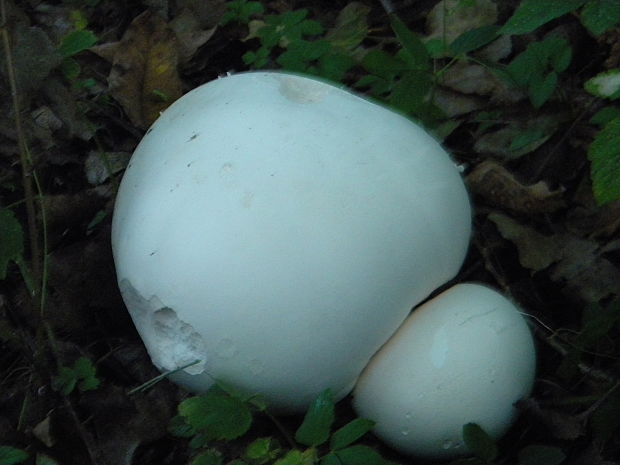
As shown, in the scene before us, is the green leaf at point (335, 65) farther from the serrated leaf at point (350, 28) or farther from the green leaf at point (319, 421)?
the green leaf at point (319, 421)

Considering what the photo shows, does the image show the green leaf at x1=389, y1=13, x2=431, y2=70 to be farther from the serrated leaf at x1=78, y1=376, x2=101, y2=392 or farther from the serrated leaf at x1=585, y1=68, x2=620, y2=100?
the serrated leaf at x1=78, y1=376, x2=101, y2=392

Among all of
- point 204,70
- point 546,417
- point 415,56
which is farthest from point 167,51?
point 546,417

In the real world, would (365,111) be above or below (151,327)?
above

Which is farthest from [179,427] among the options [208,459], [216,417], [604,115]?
[604,115]

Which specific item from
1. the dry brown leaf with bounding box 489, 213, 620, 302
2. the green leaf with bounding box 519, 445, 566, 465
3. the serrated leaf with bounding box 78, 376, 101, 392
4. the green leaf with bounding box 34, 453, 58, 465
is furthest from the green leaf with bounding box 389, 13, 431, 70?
the green leaf with bounding box 34, 453, 58, 465

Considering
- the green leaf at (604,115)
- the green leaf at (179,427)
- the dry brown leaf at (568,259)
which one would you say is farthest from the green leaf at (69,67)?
the green leaf at (604,115)

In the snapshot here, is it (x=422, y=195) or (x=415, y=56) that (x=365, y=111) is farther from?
(x=415, y=56)
